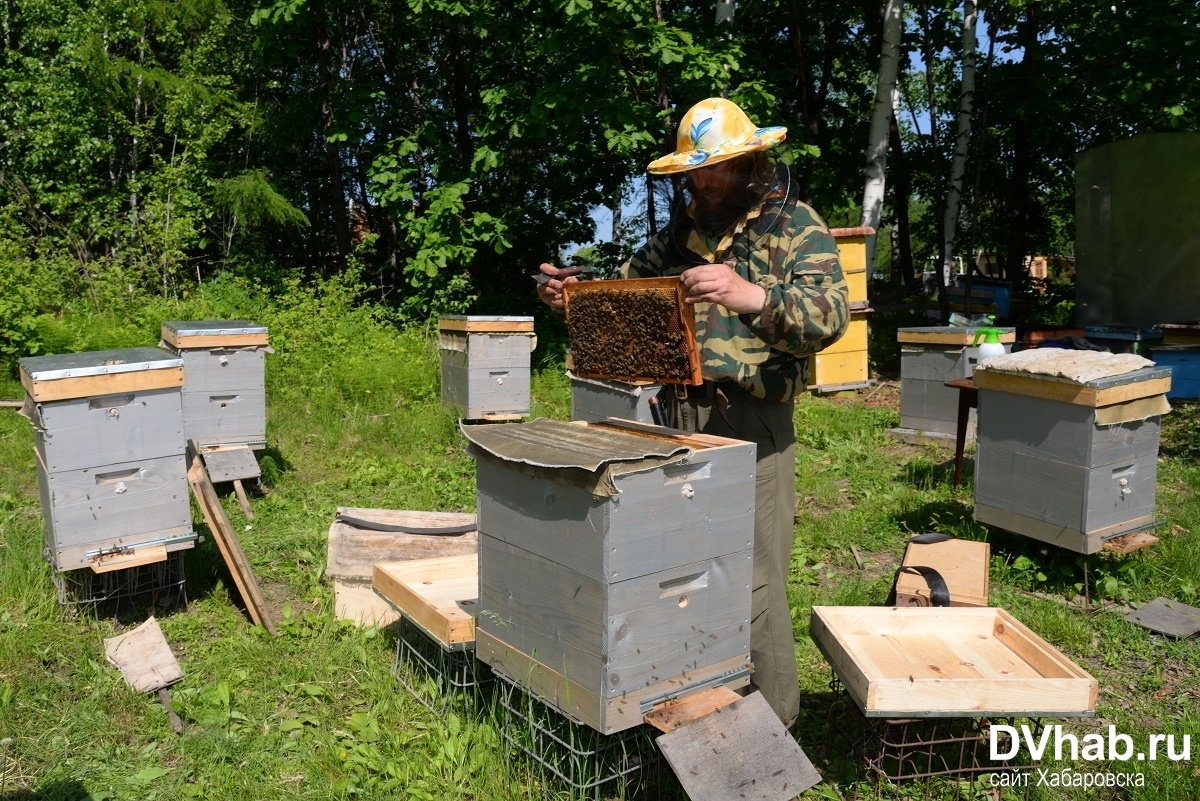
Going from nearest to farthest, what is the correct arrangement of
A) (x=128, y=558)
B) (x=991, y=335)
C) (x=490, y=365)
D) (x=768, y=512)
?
(x=768, y=512), (x=128, y=558), (x=991, y=335), (x=490, y=365)

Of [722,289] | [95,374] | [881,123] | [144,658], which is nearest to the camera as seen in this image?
[722,289]

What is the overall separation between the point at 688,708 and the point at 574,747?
0.48 m

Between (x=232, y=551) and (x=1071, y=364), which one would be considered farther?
(x=1071, y=364)

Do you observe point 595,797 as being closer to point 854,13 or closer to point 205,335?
point 205,335

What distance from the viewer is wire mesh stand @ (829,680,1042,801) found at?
9.27 feet

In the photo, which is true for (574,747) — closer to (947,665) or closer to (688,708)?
(688,708)

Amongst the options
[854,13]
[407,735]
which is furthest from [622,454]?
[854,13]

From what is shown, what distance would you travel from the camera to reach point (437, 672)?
11.5 feet

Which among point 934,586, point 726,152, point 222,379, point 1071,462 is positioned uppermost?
point 726,152

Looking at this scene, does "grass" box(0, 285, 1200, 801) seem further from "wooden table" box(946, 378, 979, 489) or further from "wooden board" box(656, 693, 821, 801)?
"wooden board" box(656, 693, 821, 801)

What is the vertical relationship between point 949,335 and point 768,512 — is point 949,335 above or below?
above

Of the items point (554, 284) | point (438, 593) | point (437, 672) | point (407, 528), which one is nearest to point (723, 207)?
point (554, 284)

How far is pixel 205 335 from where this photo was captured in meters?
5.81

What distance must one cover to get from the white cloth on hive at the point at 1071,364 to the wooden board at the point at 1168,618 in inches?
44.4
